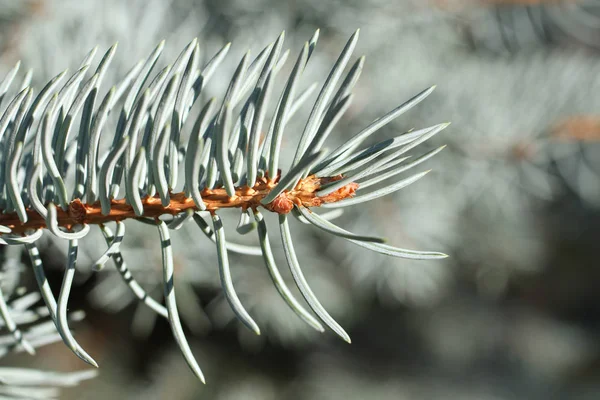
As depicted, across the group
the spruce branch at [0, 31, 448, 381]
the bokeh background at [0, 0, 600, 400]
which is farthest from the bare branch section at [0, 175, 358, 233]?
the bokeh background at [0, 0, 600, 400]

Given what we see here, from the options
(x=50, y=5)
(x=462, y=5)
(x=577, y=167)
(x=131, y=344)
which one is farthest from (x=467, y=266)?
(x=50, y=5)

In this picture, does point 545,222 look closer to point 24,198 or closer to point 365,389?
point 365,389

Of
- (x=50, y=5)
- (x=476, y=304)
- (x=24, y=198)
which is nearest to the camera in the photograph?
(x=24, y=198)

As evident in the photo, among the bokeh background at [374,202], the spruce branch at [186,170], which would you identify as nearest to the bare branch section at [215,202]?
the spruce branch at [186,170]

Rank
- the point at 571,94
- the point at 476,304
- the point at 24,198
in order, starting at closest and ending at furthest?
the point at 24,198
the point at 571,94
the point at 476,304

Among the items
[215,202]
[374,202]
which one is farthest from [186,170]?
[374,202]

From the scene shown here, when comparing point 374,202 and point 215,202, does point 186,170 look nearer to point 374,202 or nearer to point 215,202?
point 215,202

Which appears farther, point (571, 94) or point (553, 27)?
point (553, 27)

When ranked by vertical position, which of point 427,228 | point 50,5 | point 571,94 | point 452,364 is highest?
point 50,5
